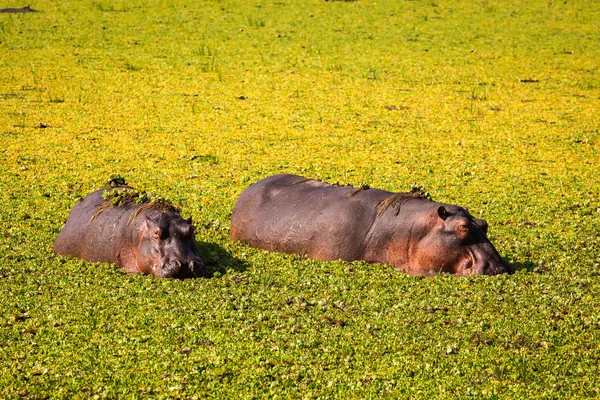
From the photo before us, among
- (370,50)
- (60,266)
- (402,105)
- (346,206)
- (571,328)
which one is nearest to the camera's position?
(571,328)

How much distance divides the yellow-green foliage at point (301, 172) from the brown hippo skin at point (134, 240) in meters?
0.19

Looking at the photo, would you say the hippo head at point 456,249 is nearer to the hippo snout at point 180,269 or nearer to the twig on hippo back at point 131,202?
the hippo snout at point 180,269

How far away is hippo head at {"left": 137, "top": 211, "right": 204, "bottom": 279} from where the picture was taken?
22.6 ft

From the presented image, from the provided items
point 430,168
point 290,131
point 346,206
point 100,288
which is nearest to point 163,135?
point 290,131

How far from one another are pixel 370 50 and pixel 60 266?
37.0 ft

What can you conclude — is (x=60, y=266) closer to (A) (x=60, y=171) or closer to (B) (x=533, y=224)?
(A) (x=60, y=171)

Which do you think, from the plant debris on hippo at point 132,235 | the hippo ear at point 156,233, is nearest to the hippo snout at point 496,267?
the plant debris on hippo at point 132,235

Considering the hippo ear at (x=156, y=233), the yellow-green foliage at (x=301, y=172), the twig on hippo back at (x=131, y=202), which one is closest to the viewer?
the yellow-green foliage at (x=301, y=172)

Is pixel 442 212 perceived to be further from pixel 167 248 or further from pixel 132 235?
pixel 132 235

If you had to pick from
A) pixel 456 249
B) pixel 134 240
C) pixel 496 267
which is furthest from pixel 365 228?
pixel 134 240

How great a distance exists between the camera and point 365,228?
7605 millimetres

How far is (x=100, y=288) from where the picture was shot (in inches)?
262

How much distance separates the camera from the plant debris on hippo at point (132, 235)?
6996 millimetres

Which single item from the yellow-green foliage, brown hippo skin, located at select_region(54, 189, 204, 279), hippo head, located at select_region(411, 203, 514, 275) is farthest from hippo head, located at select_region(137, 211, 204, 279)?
hippo head, located at select_region(411, 203, 514, 275)
